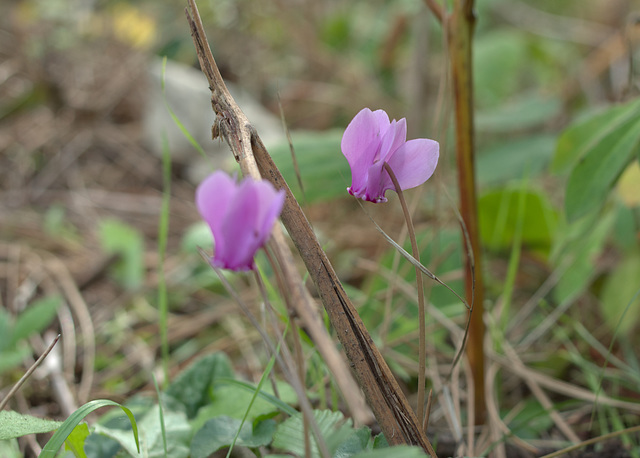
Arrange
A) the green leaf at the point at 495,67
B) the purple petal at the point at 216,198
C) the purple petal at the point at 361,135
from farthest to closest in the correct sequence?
the green leaf at the point at 495,67
the purple petal at the point at 361,135
the purple petal at the point at 216,198

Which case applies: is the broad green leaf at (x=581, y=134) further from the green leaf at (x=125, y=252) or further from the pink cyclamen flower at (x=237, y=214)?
the green leaf at (x=125, y=252)

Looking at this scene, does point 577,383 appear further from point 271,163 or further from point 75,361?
point 75,361

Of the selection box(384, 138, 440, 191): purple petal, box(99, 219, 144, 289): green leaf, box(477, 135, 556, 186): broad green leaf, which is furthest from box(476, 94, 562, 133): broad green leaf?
box(384, 138, 440, 191): purple petal

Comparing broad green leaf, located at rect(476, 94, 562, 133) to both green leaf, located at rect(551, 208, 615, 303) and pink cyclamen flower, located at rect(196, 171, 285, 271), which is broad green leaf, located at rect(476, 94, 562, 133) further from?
pink cyclamen flower, located at rect(196, 171, 285, 271)

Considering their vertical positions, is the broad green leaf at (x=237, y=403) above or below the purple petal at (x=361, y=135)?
below

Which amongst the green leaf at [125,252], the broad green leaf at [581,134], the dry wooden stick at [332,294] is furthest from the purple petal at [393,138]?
the green leaf at [125,252]

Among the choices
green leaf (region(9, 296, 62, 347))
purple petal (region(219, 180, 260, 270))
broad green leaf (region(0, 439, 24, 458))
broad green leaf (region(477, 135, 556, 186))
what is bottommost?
green leaf (region(9, 296, 62, 347))
